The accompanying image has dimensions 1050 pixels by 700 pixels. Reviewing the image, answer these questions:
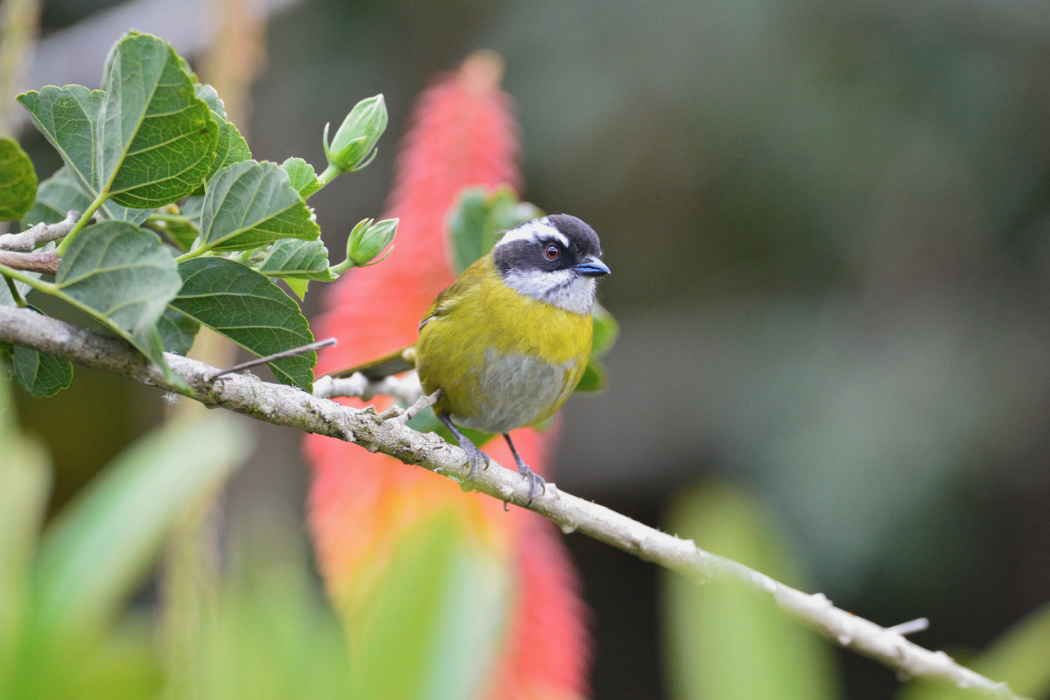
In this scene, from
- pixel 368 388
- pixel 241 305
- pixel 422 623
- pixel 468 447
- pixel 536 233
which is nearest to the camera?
pixel 422 623

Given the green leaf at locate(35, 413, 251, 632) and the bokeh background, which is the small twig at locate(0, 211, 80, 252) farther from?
the bokeh background

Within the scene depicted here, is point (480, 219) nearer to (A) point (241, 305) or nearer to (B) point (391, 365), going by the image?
(B) point (391, 365)

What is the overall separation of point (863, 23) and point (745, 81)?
35.7 inches

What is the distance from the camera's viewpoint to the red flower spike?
289 centimetres

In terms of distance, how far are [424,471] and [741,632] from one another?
2382 mm

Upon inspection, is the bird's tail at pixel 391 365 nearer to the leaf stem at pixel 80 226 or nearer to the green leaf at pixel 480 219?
the green leaf at pixel 480 219

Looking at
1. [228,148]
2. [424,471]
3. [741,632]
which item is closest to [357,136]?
[228,148]

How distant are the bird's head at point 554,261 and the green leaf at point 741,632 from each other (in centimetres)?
193

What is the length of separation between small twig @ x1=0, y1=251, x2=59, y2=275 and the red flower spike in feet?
5.56

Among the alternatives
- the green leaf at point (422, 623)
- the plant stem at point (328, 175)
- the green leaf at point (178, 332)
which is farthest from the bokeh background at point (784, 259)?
the green leaf at point (422, 623)

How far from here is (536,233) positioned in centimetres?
287

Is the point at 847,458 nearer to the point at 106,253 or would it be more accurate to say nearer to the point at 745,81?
the point at 745,81

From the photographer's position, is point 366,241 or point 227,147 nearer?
point 227,147

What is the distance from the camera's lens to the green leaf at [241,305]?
1142 mm
